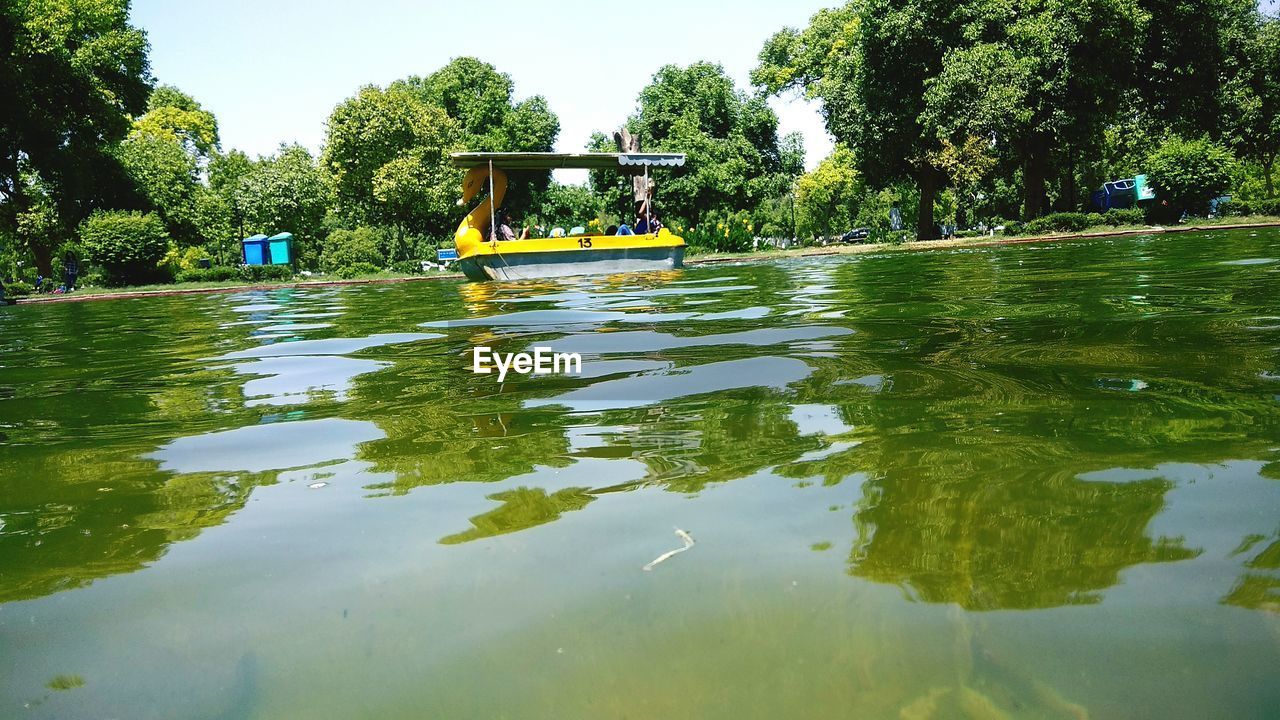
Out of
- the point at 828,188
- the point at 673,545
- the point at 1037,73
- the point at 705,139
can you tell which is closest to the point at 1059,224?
the point at 1037,73

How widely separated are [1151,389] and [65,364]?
7.05m

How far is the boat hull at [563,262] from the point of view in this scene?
56.8 feet

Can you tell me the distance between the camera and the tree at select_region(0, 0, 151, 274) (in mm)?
29688

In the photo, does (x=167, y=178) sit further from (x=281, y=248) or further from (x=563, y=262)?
(x=563, y=262)

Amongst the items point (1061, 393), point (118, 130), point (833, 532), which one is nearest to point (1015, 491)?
point (833, 532)

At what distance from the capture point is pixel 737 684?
1.19 meters

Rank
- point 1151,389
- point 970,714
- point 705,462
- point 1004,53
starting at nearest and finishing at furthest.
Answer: point 970,714 < point 705,462 < point 1151,389 < point 1004,53

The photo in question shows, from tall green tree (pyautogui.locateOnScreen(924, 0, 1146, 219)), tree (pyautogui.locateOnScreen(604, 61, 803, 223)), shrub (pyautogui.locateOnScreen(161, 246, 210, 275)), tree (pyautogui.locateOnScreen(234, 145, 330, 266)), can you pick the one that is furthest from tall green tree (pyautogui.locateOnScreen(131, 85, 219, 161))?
tall green tree (pyautogui.locateOnScreen(924, 0, 1146, 219))

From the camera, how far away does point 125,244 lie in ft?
98.1

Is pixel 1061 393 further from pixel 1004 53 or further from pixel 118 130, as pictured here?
pixel 118 130

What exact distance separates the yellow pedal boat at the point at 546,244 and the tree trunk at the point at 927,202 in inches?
843

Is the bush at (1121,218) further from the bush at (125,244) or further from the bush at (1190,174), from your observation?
the bush at (125,244)

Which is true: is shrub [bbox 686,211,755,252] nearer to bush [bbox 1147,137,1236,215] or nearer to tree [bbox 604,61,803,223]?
tree [bbox 604,61,803,223]

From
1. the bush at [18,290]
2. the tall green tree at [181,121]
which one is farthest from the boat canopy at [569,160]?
the tall green tree at [181,121]
